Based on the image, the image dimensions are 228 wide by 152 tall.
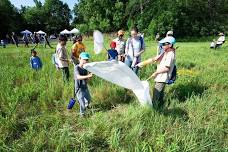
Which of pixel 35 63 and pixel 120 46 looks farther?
pixel 35 63

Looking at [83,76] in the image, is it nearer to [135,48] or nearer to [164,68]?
[164,68]

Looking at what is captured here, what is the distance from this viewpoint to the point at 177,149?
369 cm

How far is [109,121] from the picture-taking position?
14.7ft

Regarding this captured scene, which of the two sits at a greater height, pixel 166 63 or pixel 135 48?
pixel 135 48

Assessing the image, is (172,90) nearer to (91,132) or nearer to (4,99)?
(91,132)

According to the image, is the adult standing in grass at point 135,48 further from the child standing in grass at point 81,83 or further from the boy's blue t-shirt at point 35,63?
the boy's blue t-shirt at point 35,63

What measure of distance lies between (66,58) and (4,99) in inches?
83.4

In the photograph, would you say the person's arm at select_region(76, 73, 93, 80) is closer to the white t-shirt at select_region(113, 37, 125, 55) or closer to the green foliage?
the white t-shirt at select_region(113, 37, 125, 55)

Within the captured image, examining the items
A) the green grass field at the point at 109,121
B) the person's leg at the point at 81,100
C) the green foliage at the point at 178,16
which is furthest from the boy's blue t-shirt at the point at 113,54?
the green foliage at the point at 178,16

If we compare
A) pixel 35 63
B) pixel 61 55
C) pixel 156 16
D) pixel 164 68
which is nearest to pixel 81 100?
pixel 164 68

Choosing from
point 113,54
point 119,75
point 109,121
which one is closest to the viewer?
point 109,121

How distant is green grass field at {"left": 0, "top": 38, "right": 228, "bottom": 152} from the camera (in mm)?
3848

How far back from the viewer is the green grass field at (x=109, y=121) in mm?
3848

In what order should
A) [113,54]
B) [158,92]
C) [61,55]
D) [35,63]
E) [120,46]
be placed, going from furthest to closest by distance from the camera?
[35,63]
[120,46]
[113,54]
[61,55]
[158,92]
